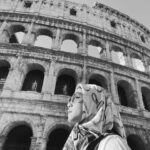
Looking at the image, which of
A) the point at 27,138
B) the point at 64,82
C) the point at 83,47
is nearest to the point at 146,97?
the point at 83,47

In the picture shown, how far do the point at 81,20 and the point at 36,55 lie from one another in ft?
18.4

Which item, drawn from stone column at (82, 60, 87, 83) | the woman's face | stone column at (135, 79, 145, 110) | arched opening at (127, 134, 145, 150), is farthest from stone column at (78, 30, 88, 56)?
the woman's face

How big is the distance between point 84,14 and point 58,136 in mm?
10250

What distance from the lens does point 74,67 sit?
982 cm

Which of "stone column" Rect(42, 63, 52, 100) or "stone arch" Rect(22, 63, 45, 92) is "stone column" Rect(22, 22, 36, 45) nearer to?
"stone arch" Rect(22, 63, 45, 92)

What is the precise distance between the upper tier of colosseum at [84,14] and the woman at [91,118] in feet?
36.5

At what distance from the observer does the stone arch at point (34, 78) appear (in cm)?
922

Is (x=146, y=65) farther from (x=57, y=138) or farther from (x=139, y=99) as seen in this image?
(x=57, y=138)

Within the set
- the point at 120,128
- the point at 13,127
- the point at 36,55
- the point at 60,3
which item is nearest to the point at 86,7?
the point at 60,3

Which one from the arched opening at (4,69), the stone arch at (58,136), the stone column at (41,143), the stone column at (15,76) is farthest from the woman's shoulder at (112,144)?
the arched opening at (4,69)

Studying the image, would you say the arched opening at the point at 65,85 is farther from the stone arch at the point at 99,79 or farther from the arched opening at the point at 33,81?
the stone arch at the point at 99,79

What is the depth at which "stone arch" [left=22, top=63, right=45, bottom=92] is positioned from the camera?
9219mm

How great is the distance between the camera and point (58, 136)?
791cm

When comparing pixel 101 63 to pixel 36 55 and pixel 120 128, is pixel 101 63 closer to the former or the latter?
pixel 36 55
